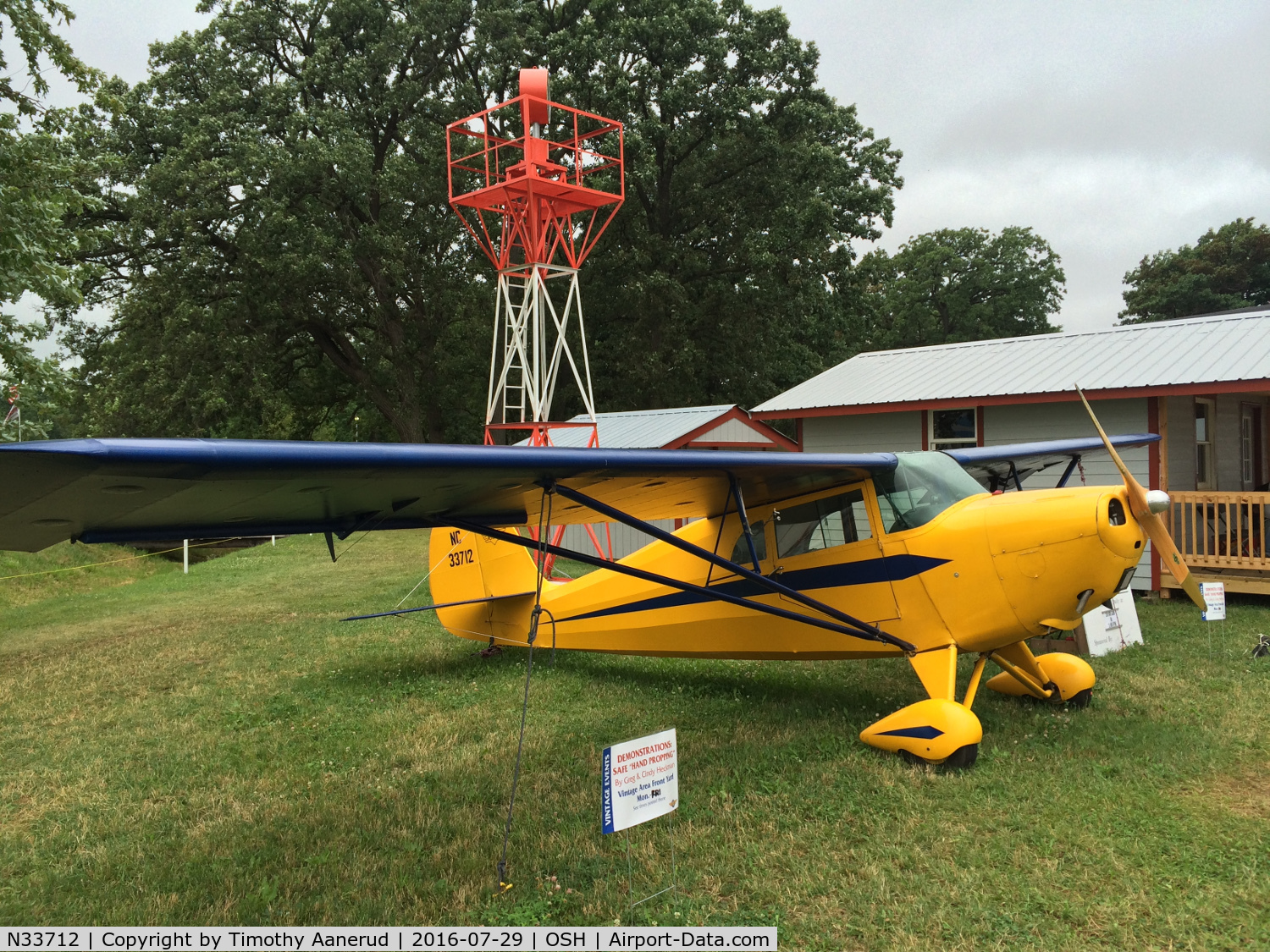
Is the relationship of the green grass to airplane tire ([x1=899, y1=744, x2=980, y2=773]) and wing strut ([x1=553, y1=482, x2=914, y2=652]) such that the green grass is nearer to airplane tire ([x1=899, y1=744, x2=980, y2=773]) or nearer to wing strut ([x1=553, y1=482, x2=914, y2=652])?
airplane tire ([x1=899, y1=744, x2=980, y2=773])

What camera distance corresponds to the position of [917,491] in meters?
6.49

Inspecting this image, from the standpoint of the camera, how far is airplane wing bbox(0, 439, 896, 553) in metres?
3.24

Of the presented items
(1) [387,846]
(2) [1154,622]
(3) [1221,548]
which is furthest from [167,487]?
(3) [1221,548]

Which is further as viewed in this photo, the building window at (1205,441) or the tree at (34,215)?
the building window at (1205,441)

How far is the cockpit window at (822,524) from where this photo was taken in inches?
263

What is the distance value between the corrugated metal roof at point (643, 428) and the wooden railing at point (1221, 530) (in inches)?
323

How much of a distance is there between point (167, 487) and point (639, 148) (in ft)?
77.2

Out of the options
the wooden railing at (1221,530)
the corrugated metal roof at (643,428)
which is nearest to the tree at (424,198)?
the corrugated metal roof at (643,428)

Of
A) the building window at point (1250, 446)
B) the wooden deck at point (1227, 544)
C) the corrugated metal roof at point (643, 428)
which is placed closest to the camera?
the wooden deck at point (1227, 544)

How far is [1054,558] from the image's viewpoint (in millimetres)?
5652

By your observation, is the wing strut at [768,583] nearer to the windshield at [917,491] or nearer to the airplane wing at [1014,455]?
the windshield at [917,491]

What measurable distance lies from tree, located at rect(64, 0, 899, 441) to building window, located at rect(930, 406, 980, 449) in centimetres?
1225

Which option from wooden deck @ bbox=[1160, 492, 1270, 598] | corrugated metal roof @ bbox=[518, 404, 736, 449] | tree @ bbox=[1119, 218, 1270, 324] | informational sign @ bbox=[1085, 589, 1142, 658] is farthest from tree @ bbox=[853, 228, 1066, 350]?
informational sign @ bbox=[1085, 589, 1142, 658]

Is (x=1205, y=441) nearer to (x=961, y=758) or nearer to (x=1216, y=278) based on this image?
(x=961, y=758)
